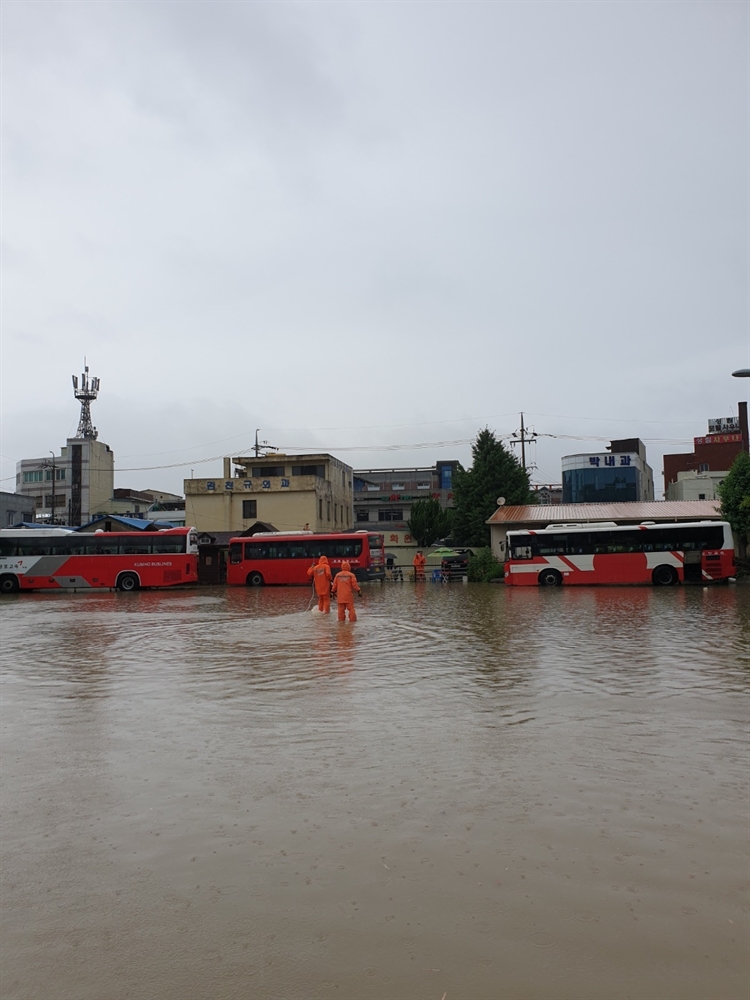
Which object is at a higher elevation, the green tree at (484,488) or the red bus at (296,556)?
the green tree at (484,488)

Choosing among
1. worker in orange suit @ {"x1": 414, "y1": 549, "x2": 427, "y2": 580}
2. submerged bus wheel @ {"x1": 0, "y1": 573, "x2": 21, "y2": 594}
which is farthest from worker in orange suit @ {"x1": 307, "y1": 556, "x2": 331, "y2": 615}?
submerged bus wheel @ {"x1": 0, "y1": 573, "x2": 21, "y2": 594}

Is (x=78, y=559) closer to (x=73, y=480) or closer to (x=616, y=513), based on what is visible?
(x=616, y=513)

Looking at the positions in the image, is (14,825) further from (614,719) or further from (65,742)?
(614,719)

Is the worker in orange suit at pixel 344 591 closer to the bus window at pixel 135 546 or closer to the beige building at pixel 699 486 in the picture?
the bus window at pixel 135 546

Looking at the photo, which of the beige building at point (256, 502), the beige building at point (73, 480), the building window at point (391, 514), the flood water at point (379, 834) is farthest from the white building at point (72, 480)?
the flood water at point (379, 834)

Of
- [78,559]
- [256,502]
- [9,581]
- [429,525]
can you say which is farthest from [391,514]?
[9,581]

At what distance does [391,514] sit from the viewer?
8188 cm

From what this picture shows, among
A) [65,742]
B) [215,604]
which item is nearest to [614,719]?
[65,742]

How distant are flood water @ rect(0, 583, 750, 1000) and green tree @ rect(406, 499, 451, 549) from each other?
156ft

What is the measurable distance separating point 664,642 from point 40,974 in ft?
41.1

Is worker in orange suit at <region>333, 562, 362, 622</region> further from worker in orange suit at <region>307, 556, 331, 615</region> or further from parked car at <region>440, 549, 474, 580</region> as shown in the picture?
parked car at <region>440, 549, 474, 580</region>

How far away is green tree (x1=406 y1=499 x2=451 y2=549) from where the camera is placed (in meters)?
59.0

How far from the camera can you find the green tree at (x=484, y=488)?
51.3m

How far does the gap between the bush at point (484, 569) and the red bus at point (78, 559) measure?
15099 mm
